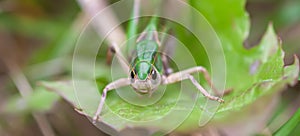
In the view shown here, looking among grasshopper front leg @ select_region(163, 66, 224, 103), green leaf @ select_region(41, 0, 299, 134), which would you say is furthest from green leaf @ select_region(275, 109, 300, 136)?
grasshopper front leg @ select_region(163, 66, 224, 103)

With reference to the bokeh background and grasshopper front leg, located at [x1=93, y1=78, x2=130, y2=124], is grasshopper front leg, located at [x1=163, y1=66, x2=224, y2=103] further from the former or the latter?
the bokeh background

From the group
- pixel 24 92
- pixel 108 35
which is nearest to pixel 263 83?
pixel 108 35

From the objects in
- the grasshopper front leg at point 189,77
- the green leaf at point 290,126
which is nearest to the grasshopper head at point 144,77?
the grasshopper front leg at point 189,77

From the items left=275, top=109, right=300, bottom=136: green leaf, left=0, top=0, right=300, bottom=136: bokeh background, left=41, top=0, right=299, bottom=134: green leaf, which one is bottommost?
left=275, top=109, right=300, bottom=136: green leaf

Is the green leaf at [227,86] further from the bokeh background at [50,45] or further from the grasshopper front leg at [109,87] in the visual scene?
the bokeh background at [50,45]

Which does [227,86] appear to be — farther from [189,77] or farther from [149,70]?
[149,70]

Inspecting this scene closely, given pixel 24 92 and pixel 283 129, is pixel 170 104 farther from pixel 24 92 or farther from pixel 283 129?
pixel 24 92

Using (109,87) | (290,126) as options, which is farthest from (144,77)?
(290,126)
